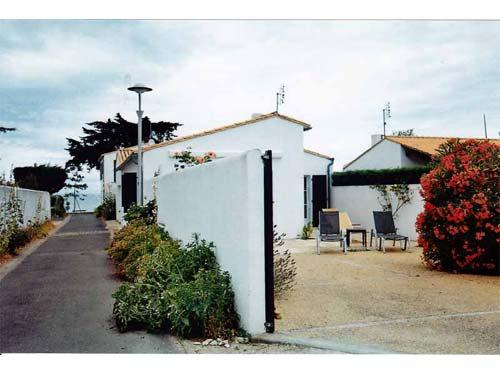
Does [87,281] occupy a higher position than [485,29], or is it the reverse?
[485,29]

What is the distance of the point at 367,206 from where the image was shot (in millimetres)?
18109

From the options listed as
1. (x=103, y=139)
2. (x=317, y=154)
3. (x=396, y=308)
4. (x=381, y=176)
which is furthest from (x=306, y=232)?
(x=103, y=139)

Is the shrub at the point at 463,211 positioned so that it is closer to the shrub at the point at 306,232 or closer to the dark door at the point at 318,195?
the shrub at the point at 306,232

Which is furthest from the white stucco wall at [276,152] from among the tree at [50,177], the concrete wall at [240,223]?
the tree at [50,177]

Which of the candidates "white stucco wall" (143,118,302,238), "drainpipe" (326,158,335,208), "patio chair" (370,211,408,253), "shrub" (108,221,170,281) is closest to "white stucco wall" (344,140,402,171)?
"drainpipe" (326,158,335,208)

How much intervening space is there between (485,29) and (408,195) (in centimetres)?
929

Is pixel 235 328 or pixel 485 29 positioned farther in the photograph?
pixel 485 29

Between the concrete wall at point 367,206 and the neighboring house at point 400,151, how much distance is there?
349 cm

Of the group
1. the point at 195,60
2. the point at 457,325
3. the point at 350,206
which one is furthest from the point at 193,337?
the point at 350,206

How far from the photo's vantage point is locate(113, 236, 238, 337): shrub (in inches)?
229

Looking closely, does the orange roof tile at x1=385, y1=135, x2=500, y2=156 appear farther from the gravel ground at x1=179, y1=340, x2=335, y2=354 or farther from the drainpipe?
the gravel ground at x1=179, y1=340, x2=335, y2=354
